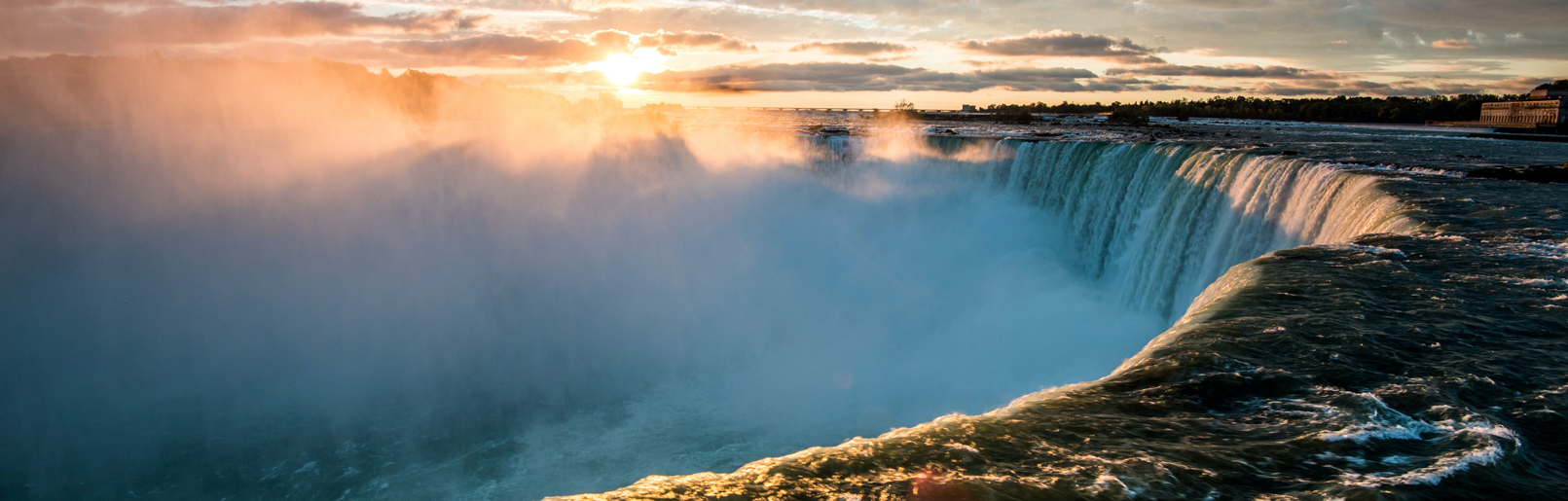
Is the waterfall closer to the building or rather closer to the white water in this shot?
the white water

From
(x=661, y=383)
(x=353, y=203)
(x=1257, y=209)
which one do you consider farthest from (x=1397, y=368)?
(x=353, y=203)

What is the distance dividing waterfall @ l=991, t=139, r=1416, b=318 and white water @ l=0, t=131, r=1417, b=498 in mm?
80

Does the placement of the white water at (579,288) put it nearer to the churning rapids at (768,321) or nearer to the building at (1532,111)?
the churning rapids at (768,321)

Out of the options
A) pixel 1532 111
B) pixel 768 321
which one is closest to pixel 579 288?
pixel 768 321

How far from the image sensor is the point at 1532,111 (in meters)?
37.3

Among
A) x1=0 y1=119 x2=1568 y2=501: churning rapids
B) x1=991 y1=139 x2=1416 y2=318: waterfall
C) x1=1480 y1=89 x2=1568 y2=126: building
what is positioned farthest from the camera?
x1=1480 y1=89 x2=1568 y2=126: building

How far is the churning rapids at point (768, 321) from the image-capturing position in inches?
175

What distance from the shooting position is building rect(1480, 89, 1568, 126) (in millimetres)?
34062

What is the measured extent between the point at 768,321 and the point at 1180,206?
10999mm

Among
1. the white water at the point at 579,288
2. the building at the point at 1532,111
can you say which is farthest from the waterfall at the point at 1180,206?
the building at the point at 1532,111

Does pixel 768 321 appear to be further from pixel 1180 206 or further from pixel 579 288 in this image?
pixel 1180 206

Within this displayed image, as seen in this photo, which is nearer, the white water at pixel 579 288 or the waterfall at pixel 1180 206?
the waterfall at pixel 1180 206

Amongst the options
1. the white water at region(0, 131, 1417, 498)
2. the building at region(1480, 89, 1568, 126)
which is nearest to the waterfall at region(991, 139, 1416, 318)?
the white water at region(0, 131, 1417, 498)

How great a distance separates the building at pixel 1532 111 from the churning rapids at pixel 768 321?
30.7 meters
